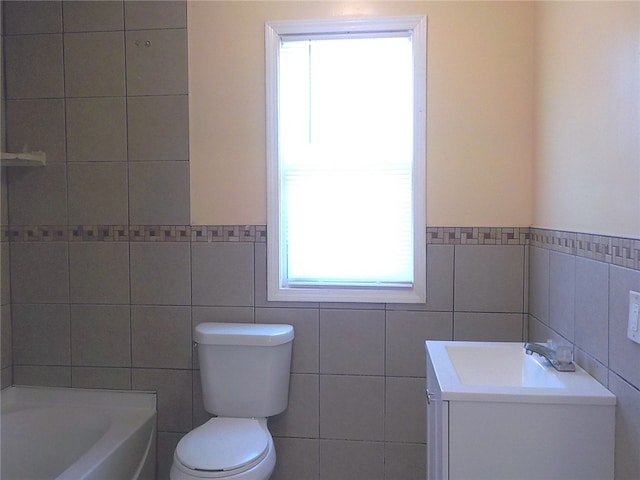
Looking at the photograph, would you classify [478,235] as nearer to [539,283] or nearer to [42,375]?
[539,283]

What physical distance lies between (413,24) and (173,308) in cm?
169

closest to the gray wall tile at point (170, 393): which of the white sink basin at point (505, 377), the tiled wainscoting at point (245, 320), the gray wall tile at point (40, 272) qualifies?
the tiled wainscoting at point (245, 320)

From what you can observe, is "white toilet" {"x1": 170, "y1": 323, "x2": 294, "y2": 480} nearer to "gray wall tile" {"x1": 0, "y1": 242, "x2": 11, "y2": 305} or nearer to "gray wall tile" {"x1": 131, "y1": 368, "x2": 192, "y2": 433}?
"gray wall tile" {"x1": 131, "y1": 368, "x2": 192, "y2": 433}

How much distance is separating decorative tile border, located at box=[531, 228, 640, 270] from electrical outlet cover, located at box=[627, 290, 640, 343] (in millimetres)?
72

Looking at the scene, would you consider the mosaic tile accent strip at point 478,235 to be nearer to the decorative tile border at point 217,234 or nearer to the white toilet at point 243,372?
the decorative tile border at point 217,234

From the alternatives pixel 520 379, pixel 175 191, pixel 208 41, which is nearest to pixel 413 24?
pixel 208 41

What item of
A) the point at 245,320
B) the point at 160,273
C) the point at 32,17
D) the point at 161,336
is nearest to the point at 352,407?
the point at 245,320

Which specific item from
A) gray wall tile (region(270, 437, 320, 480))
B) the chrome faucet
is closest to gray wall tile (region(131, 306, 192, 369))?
gray wall tile (region(270, 437, 320, 480))

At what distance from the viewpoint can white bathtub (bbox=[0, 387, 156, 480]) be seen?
7.05 ft

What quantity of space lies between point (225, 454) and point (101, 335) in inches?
38.3

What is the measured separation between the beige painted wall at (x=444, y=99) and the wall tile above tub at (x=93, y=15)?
35 centimetres

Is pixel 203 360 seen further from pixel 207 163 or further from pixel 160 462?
pixel 207 163

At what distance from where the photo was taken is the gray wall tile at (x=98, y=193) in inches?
91.4

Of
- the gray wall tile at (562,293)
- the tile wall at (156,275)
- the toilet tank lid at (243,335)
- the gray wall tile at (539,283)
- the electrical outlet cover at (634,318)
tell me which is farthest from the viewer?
the tile wall at (156,275)
